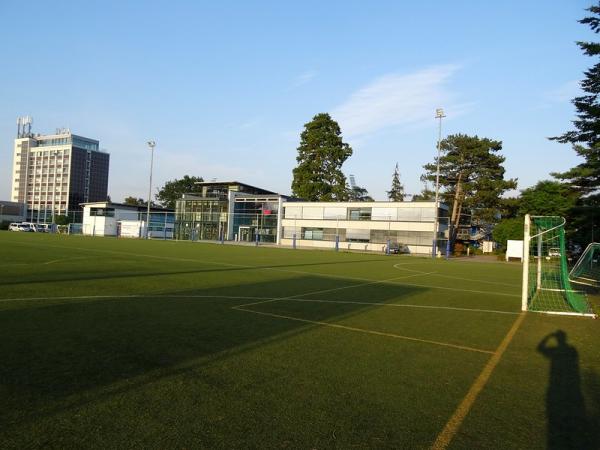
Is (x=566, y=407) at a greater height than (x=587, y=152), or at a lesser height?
lesser

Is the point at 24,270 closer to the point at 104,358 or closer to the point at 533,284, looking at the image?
the point at 104,358

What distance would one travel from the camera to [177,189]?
4358 inches

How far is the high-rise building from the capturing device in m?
135

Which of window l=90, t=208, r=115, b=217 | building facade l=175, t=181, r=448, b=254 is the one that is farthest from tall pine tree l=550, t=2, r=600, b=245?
window l=90, t=208, r=115, b=217

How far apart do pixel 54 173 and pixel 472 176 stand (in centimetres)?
12667

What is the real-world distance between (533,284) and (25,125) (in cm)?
16831

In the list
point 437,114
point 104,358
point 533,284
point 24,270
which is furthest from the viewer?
point 437,114

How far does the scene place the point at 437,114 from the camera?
143 feet

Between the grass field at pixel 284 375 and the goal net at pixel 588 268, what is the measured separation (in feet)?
41.7

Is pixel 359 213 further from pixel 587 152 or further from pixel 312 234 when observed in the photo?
pixel 587 152

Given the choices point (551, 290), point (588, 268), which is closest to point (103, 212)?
point (588, 268)

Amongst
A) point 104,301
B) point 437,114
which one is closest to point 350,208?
point 437,114

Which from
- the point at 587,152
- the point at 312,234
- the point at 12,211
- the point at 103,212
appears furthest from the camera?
the point at 12,211

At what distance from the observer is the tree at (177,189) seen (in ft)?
361
